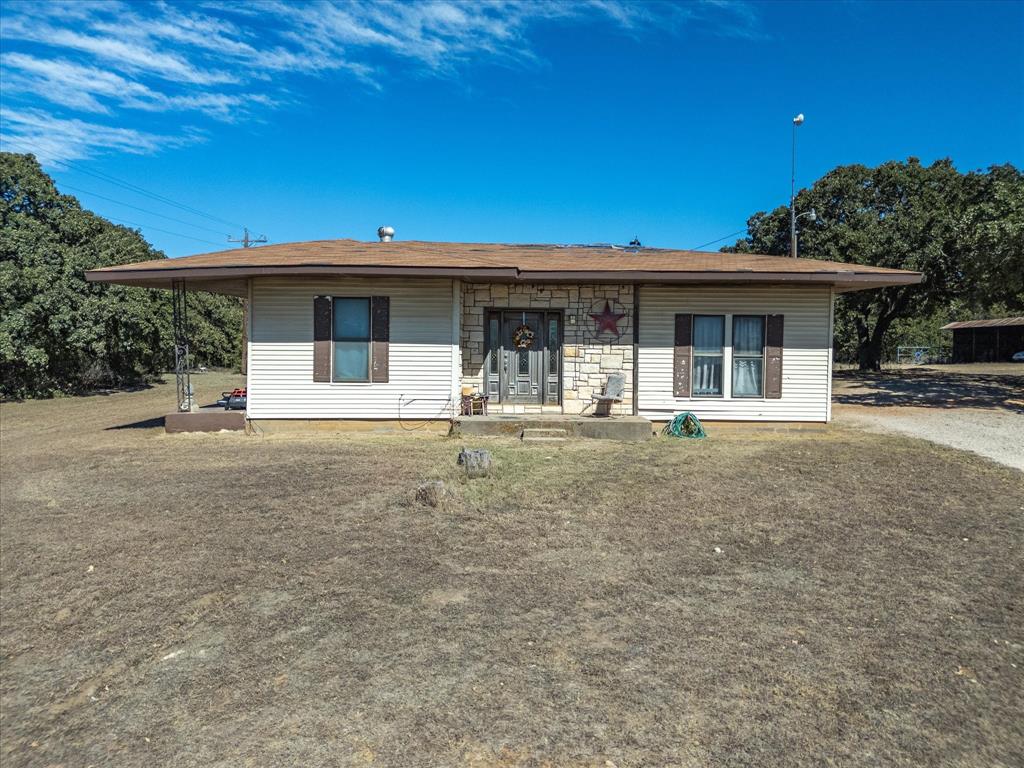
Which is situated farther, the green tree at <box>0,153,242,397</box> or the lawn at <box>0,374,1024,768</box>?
the green tree at <box>0,153,242,397</box>

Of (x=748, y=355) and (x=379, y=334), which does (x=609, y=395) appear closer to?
(x=748, y=355)

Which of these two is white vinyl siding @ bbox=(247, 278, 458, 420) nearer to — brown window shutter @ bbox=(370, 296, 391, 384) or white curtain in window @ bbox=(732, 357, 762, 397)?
brown window shutter @ bbox=(370, 296, 391, 384)

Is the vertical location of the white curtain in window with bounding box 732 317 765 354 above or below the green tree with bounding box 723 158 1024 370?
below

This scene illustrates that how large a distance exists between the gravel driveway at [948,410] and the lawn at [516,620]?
9.59 feet

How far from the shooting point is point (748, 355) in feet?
36.1

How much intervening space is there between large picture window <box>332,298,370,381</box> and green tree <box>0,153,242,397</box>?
10.8 metres

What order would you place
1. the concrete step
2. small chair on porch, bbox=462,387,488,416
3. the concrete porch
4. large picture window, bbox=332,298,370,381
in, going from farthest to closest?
1. small chair on porch, bbox=462,387,488,416
2. large picture window, bbox=332,298,370,381
3. the concrete porch
4. the concrete step

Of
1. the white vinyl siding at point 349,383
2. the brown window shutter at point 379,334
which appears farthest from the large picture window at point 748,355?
the brown window shutter at point 379,334

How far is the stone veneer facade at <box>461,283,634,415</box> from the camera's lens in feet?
36.4

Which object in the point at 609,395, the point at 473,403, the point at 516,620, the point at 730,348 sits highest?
the point at 730,348

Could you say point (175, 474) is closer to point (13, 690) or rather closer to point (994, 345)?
point (13, 690)

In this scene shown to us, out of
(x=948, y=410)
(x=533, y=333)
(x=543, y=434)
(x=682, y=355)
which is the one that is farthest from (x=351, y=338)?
(x=948, y=410)

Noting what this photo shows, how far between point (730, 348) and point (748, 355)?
34 centimetres

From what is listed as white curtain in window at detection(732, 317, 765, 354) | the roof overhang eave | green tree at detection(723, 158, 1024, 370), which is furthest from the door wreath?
green tree at detection(723, 158, 1024, 370)
